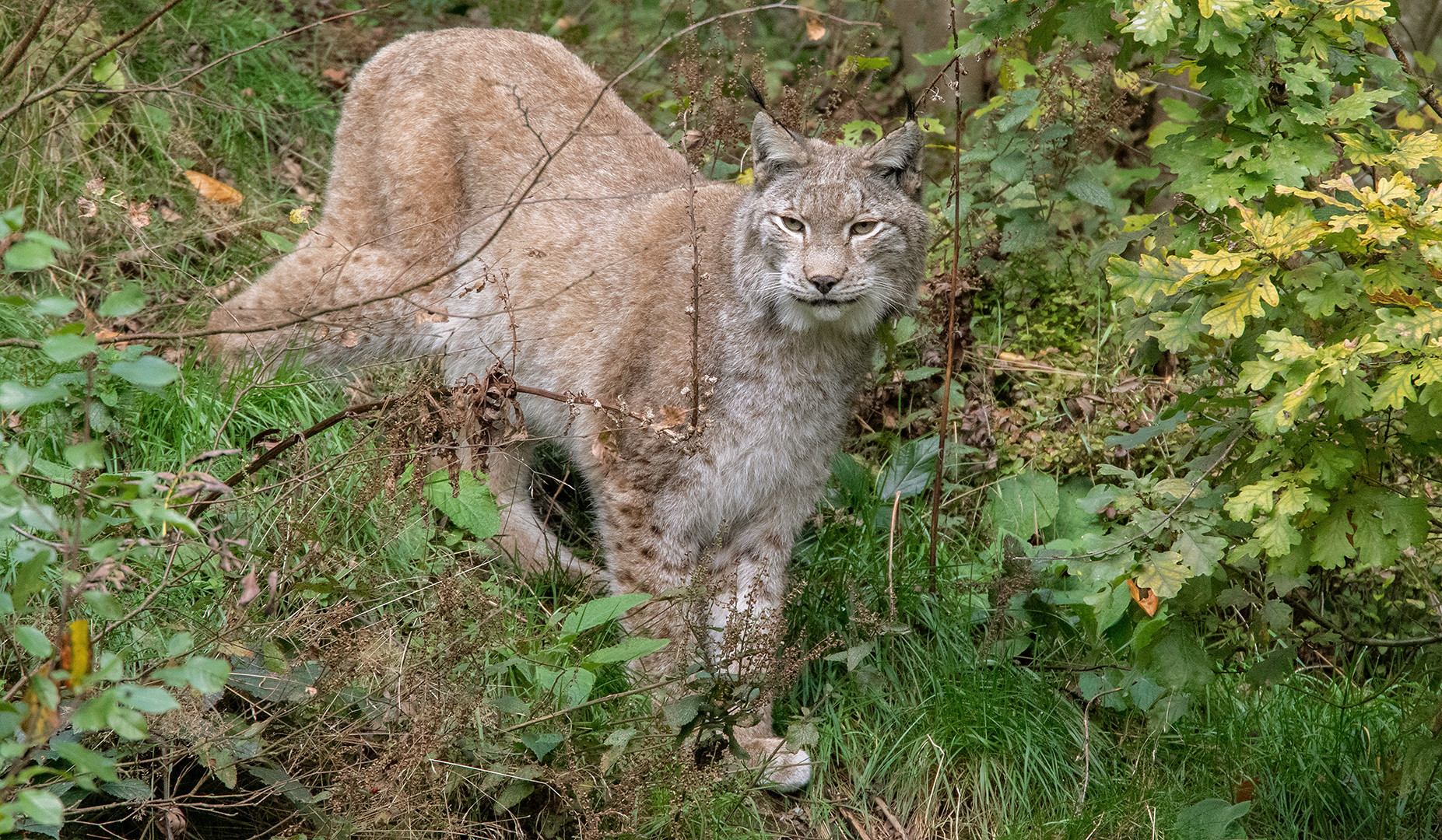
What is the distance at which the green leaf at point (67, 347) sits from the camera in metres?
1.86

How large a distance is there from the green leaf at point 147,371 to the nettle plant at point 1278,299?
78.3 inches

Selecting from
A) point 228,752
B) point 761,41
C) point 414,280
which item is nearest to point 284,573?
point 228,752

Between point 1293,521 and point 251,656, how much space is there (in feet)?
7.95

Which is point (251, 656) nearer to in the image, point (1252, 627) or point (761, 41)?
point (1252, 627)

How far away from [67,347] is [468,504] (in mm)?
2097

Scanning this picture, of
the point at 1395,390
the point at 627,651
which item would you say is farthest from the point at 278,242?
the point at 1395,390

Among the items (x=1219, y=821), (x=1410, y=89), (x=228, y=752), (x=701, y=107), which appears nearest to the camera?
(x=228, y=752)

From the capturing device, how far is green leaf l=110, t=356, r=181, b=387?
196 cm

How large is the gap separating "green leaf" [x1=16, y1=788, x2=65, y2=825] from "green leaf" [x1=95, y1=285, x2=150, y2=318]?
71cm

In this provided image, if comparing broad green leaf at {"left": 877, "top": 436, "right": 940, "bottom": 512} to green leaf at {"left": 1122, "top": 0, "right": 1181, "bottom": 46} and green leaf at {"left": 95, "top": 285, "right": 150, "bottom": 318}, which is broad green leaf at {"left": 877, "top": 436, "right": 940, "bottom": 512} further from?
green leaf at {"left": 95, "top": 285, "right": 150, "bottom": 318}

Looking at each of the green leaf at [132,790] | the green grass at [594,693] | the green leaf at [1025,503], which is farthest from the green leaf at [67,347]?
the green leaf at [1025,503]

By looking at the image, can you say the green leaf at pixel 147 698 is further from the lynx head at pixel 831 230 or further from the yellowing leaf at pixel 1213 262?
the lynx head at pixel 831 230

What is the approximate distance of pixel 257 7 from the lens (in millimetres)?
6562

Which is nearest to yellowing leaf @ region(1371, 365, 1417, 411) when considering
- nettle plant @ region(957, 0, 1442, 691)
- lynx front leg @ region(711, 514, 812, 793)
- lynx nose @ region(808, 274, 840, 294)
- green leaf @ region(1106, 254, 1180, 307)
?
nettle plant @ region(957, 0, 1442, 691)
